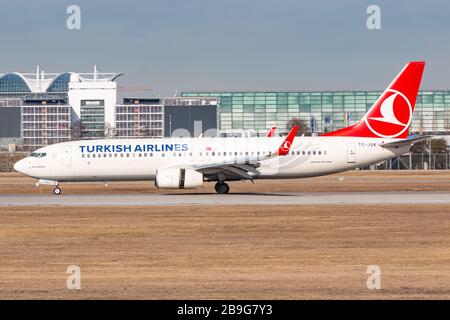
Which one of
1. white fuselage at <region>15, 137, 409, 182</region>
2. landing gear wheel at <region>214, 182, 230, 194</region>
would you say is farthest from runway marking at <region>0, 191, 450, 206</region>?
white fuselage at <region>15, 137, 409, 182</region>

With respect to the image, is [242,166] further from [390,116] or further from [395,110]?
[395,110]

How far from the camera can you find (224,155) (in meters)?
48.4

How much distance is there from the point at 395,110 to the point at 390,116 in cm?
52

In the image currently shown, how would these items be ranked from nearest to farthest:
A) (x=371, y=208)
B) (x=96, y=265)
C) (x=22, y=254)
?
(x=96, y=265) < (x=22, y=254) < (x=371, y=208)

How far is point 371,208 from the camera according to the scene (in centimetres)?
3572

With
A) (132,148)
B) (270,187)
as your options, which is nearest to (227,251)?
(132,148)

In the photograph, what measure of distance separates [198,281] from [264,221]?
12.8 m

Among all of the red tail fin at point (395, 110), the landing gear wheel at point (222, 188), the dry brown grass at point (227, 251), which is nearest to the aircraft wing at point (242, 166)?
the landing gear wheel at point (222, 188)

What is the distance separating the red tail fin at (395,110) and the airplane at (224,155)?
6cm

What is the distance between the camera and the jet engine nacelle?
43.8 meters

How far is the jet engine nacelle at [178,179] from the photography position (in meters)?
43.8

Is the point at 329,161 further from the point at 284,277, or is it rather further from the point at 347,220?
the point at 284,277

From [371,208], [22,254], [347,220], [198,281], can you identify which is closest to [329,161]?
[371,208]
